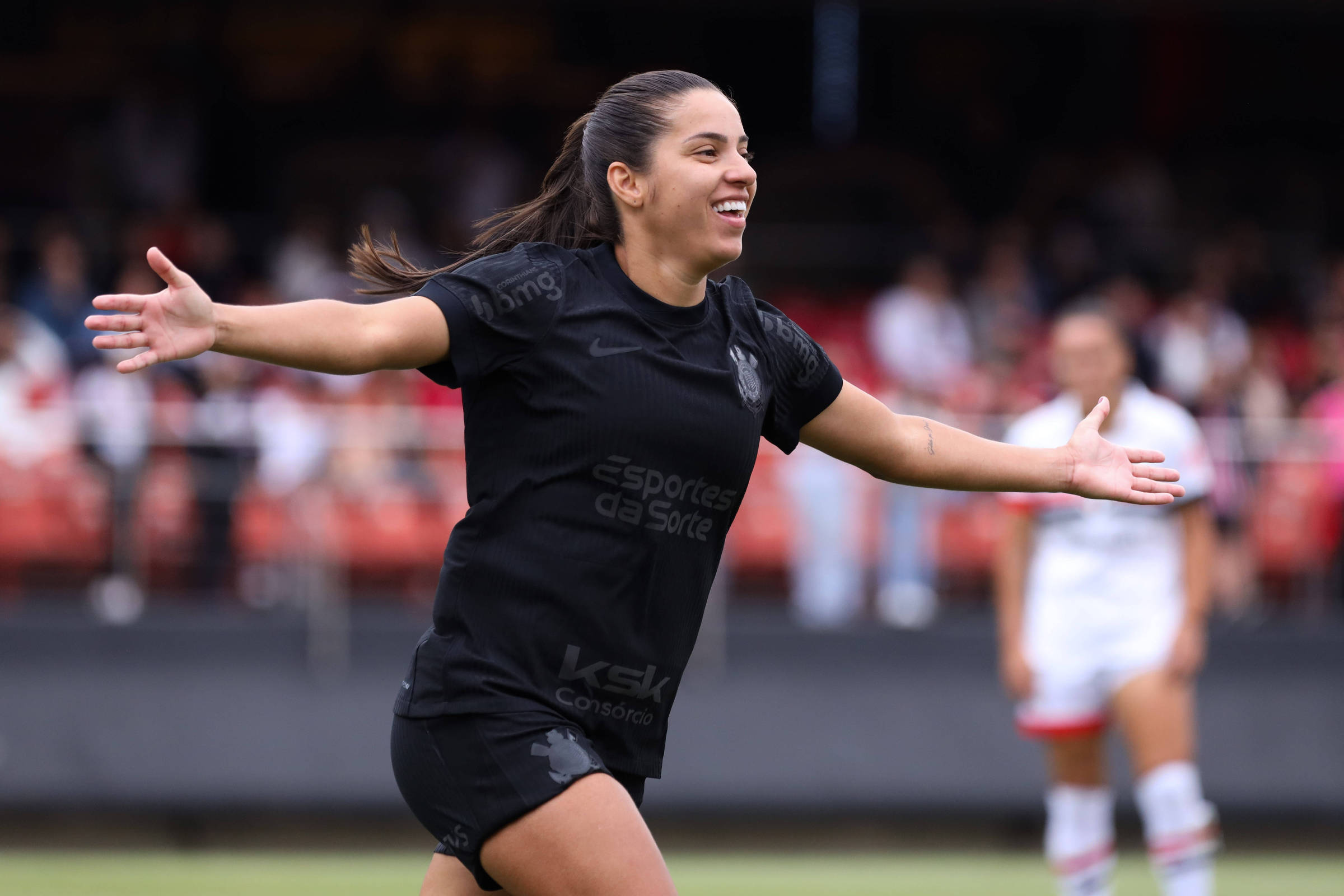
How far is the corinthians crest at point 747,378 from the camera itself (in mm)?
3438

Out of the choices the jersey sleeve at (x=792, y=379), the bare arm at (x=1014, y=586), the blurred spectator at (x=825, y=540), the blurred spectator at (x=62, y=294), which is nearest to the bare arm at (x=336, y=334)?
the jersey sleeve at (x=792, y=379)

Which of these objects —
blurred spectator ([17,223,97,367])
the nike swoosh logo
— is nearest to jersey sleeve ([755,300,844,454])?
the nike swoosh logo

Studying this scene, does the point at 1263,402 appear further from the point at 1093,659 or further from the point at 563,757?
the point at 563,757

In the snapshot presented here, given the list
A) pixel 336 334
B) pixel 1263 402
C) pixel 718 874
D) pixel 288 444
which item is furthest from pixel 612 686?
pixel 1263 402

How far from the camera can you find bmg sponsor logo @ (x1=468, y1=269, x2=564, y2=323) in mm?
3178

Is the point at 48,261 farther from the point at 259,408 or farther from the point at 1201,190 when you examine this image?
the point at 1201,190

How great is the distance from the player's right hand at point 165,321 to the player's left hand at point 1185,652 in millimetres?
4515

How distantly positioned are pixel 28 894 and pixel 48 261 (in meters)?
4.81

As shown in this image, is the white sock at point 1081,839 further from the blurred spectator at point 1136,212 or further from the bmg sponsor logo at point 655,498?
the blurred spectator at point 1136,212

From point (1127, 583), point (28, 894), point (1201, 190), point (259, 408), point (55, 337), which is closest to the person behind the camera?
point (1127, 583)

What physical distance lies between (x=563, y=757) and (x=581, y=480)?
0.51 m

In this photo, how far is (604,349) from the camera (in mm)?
3279

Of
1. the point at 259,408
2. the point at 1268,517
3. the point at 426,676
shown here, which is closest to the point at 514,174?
the point at 259,408

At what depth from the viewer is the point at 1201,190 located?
1524 cm
